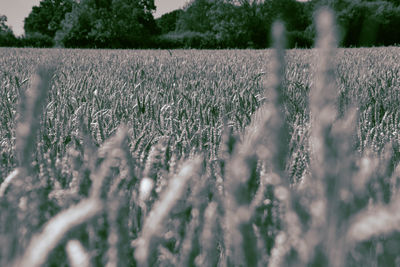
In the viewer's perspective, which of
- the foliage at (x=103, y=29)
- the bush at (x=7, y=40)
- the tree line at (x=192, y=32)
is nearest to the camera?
the tree line at (x=192, y=32)

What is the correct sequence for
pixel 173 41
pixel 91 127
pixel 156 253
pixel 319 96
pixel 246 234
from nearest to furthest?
pixel 319 96, pixel 246 234, pixel 156 253, pixel 91 127, pixel 173 41

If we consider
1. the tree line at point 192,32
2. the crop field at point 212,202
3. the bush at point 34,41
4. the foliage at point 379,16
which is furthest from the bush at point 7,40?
the crop field at point 212,202

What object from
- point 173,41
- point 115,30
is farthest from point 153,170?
point 115,30

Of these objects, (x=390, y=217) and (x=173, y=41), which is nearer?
(x=390, y=217)

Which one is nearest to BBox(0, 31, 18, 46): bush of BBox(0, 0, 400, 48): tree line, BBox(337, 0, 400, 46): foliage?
BBox(0, 0, 400, 48): tree line

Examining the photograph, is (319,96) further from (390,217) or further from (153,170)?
(153,170)

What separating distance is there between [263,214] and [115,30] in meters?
27.1

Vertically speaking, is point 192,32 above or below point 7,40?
above

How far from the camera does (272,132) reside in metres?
0.22

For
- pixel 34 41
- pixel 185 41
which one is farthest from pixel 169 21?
pixel 34 41

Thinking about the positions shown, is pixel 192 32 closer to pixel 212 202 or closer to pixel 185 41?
pixel 185 41

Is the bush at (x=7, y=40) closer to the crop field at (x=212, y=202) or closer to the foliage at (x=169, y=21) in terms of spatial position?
the crop field at (x=212, y=202)

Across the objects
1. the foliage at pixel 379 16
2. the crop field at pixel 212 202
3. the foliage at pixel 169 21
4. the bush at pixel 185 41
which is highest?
the foliage at pixel 169 21

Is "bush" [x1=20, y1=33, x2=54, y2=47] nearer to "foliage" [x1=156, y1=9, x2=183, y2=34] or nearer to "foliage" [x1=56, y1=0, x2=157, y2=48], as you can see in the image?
"foliage" [x1=56, y1=0, x2=157, y2=48]
